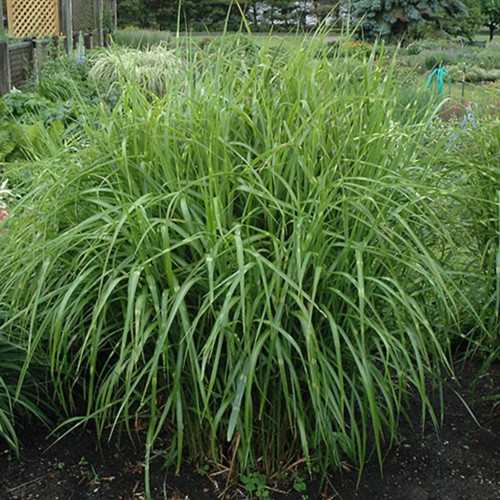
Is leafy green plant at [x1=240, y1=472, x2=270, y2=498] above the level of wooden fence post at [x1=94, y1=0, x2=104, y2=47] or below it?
below

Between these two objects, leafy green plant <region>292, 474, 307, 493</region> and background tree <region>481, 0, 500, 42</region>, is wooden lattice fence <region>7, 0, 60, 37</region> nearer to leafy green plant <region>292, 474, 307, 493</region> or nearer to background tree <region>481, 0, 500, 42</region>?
leafy green plant <region>292, 474, 307, 493</region>

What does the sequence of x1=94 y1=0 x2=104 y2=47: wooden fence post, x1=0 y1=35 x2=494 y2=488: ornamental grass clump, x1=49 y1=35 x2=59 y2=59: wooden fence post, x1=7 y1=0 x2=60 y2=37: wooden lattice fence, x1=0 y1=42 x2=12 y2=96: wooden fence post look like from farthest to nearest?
x1=94 y1=0 x2=104 y2=47: wooden fence post → x1=7 y1=0 x2=60 y2=37: wooden lattice fence → x1=49 y1=35 x2=59 y2=59: wooden fence post → x1=0 y1=42 x2=12 y2=96: wooden fence post → x1=0 y1=35 x2=494 y2=488: ornamental grass clump

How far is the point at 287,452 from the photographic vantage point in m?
2.24

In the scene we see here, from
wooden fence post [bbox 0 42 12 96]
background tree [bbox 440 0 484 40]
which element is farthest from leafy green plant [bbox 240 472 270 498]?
background tree [bbox 440 0 484 40]

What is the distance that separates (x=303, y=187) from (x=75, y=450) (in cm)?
104

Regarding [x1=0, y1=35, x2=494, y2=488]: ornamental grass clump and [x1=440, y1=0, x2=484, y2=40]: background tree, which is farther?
[x1=440, y1=0, x2=484, y2=40]: background tree

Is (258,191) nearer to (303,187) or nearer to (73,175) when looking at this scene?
(303,187)

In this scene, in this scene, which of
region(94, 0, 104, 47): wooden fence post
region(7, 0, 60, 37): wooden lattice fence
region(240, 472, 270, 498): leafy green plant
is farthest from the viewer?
region(94, 0, 104, 47): wooden fence post

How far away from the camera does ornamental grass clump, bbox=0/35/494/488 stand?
189cm

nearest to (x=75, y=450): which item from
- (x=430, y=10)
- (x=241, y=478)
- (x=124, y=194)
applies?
(x=241, y=478)

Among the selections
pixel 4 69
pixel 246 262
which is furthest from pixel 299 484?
pixel 4 69

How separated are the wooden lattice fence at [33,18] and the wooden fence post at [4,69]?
19.8 feet

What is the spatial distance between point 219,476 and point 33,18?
44.6ft

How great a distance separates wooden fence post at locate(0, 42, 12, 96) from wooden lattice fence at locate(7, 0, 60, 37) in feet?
19.8
